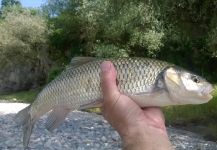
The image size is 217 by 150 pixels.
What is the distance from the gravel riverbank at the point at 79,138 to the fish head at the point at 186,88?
8.34 metres

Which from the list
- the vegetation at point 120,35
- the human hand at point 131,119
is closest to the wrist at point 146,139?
the human hand at point 131,119

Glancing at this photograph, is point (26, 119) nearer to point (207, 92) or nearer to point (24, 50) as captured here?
point (207, 92)

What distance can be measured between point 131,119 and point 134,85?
17cm

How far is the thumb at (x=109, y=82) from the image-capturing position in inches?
101

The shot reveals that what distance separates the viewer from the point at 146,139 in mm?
2469

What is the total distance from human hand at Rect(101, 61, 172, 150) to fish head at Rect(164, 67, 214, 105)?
137 millimetres

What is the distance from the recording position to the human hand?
2473 mm

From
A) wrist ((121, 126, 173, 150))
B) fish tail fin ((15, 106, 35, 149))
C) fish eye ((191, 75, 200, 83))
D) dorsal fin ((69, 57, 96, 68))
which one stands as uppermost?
dorsal fin ((69, 57, 96, 68))

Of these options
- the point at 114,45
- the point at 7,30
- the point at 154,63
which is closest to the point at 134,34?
the point at 114,45

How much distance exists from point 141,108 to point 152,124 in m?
0.11

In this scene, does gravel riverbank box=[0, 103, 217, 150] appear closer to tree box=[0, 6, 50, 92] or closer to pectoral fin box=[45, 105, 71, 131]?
pectoral fin box=[45, 105, 71, 131]

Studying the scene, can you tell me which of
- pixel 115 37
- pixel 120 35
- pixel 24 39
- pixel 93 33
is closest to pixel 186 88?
pixel 120 35

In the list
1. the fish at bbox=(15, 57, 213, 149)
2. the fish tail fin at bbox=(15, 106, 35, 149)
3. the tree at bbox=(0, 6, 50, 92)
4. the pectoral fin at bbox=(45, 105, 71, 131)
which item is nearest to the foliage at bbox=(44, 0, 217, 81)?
the tree at bbox=(0, 6, 50, 92)

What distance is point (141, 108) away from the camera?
2.62 metres
